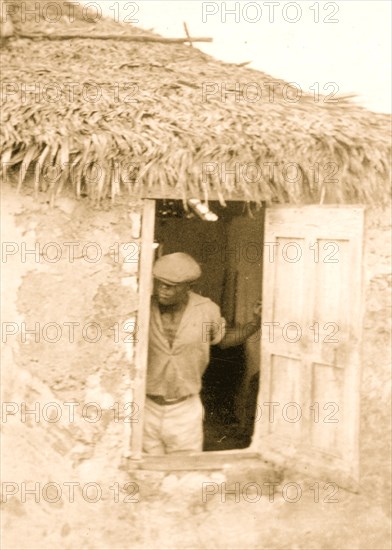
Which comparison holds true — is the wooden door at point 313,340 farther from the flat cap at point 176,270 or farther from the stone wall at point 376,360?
the flat cap at point 176,270

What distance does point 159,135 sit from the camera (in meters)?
3.97

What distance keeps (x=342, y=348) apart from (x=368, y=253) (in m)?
0.73

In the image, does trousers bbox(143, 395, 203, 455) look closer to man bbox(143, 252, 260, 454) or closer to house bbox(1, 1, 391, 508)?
man bbox(143, 252, 260, 454)

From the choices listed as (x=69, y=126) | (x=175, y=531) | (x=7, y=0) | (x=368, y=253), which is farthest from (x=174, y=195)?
(x=7, y=0)

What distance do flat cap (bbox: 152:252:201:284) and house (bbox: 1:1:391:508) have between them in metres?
0.36

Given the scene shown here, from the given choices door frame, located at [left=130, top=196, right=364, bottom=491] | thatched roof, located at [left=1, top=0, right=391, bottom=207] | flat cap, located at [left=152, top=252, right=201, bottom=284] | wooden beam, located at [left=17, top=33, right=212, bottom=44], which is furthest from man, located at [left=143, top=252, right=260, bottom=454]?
wooden beam, located at [left=17, top=33, right=212, bottom=44]

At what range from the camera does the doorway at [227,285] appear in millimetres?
6582

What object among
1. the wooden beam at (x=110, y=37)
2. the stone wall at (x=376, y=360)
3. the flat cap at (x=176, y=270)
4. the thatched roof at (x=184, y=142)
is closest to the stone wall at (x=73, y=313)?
the thatched roof at (x=184, y=142)

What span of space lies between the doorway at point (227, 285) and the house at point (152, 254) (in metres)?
1.85

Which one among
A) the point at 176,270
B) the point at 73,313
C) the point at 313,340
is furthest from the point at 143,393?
the point at 313,340

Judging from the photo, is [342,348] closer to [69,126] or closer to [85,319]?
[85,319]

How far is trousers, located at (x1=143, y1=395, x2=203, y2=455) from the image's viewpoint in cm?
452

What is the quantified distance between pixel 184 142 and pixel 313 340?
5.16 ft

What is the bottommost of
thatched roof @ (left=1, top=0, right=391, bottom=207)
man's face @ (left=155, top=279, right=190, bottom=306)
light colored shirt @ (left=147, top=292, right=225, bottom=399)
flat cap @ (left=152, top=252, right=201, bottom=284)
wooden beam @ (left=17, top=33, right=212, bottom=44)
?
light colored shirt @ (left=147, top=292, right=225, bottom=399)
